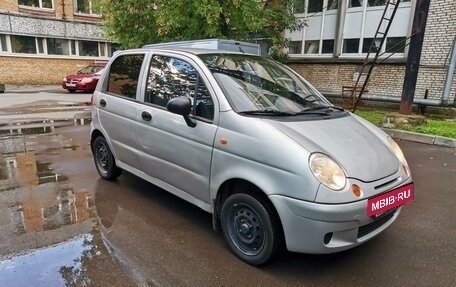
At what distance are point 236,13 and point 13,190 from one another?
6468mm

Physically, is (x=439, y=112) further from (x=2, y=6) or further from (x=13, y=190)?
(x=2, y=6)

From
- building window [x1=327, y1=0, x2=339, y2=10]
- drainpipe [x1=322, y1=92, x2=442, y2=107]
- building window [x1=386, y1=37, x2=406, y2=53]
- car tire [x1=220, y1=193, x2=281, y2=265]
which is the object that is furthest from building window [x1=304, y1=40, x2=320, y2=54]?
car tire [x1=220, y1=193, x2=281, y2=265]

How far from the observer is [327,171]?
8.73ft

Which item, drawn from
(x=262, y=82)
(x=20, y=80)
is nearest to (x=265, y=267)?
(x=262, y=82)

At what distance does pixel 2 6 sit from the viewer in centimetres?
2214

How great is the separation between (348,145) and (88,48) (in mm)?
27123

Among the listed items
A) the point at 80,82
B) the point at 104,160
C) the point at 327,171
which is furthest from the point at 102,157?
the point at 80,82

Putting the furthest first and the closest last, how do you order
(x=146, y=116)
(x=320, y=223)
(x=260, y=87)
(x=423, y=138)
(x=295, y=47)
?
(x=295, y=47)
(x=423, y=138)
(x=146, y=116)
(x=260, y=87)
(x=320, y=223)

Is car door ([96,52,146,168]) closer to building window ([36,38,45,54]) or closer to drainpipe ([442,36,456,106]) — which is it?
drainpipe ([442,36,456,106])

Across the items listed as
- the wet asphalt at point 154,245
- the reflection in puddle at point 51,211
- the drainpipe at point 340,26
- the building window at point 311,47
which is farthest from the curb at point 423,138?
the building window at point 311,47

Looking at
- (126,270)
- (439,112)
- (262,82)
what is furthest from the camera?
(439,112)

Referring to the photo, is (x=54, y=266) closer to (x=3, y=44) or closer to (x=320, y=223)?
(x=320, y=223)

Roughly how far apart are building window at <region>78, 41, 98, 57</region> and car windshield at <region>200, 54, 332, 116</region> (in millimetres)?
25277

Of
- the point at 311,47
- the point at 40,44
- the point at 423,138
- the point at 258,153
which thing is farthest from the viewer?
the point at 40,44
